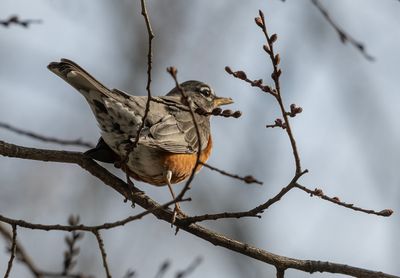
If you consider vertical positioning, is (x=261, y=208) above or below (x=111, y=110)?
below

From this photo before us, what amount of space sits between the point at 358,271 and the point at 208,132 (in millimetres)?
2429

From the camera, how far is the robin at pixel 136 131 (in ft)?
13.7

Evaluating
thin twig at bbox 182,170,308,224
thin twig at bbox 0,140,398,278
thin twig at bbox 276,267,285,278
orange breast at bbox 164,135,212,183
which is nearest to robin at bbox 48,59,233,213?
orange breast at bbox 164,135,212,183

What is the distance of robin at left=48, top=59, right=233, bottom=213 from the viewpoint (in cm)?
418

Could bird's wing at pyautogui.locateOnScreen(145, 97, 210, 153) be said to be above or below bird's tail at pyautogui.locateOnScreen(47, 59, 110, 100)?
above

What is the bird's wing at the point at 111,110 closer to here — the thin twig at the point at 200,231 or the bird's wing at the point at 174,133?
the bird's wing at the point at 174,133

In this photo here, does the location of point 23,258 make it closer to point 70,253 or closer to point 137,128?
point 70,253

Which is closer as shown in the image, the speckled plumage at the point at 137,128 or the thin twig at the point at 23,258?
the thin twig at the point at 23,258

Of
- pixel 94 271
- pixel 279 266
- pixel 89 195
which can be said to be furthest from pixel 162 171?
pixel 89 195

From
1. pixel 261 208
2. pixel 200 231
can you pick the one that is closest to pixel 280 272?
pixel 200 231

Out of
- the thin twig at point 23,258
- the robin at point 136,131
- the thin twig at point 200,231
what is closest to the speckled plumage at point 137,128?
the robin at point 136,131

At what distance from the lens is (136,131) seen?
14.1 ft

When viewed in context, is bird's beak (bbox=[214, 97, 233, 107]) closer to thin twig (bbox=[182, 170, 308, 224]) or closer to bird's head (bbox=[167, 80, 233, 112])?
bird's head (bbox=[167, 80, 233, 112])

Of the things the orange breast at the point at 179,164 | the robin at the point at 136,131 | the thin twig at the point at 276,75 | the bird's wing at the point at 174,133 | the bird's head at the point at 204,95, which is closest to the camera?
the thin twig at the point at 276,75
